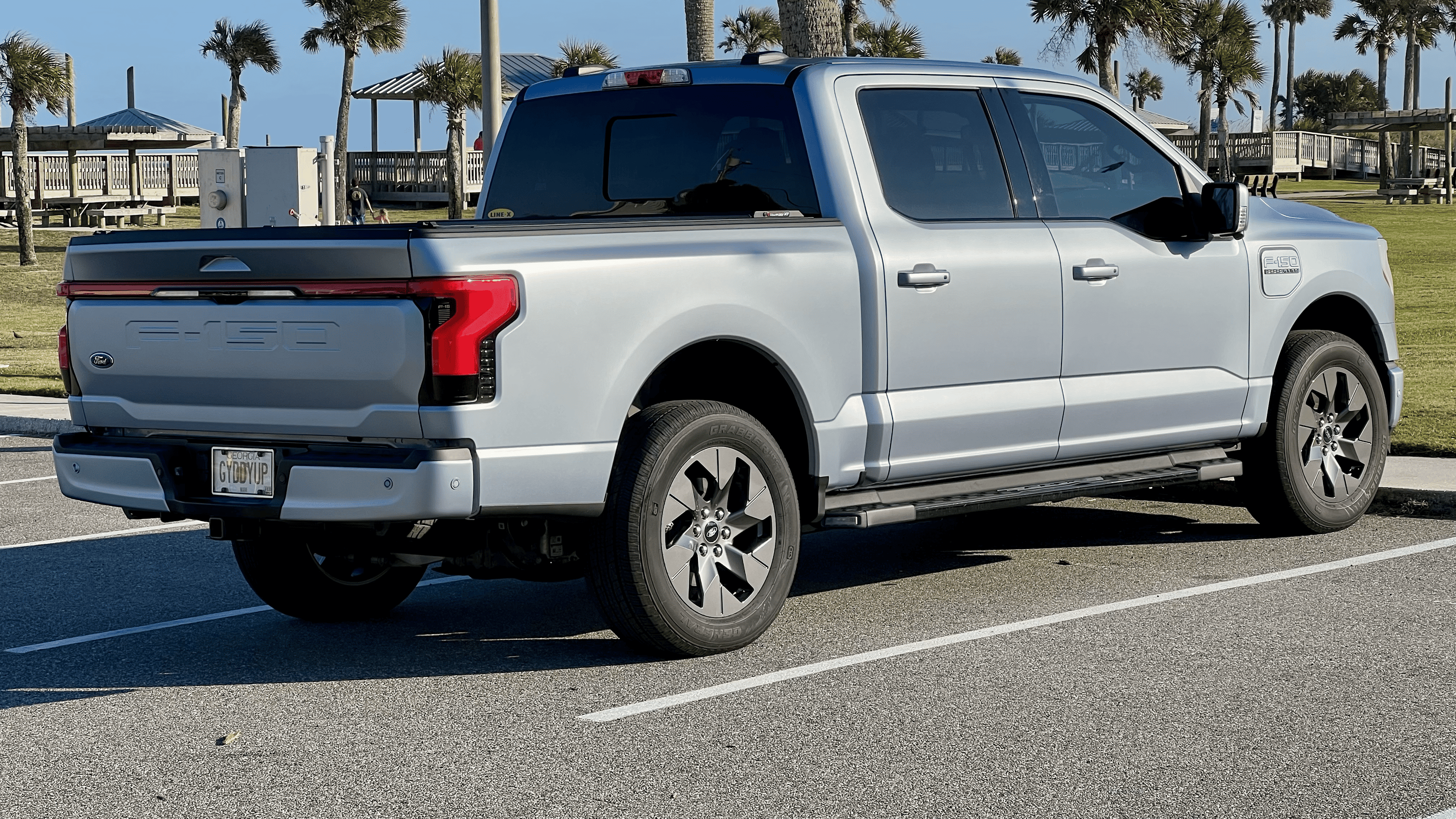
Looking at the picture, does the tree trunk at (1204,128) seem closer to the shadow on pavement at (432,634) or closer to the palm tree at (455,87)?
the palm tree at (455,87)

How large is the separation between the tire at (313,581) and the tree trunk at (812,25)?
9.11 meters

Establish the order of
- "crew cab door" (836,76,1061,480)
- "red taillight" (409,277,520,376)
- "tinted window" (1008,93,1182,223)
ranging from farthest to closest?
"tinted window" (1008,93,1182,223)
"crew cab door" (836,76,1061,480)
"red taillight" (409,277,520,376)

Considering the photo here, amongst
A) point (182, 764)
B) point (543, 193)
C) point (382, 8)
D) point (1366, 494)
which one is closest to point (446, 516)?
point (182, 764)

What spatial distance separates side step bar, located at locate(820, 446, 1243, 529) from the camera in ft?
22.2

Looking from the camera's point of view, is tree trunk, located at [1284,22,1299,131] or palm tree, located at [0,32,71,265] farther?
tree trunk, located at [1284,22,1299,131]

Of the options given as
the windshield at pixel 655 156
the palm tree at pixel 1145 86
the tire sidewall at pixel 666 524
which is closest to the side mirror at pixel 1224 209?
the windshield at pixel 655 156

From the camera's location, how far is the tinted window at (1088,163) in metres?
7.54

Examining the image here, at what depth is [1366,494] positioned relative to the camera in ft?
28.8

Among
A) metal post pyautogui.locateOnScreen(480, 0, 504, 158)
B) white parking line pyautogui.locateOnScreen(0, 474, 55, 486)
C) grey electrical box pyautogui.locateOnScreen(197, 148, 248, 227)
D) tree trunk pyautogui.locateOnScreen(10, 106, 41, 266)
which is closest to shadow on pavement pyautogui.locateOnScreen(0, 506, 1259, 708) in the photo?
white parking line pyautogui.locateOnScreen(0, 474, 55, 486)

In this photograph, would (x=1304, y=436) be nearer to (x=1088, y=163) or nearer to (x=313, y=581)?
(x=1088, y=163)

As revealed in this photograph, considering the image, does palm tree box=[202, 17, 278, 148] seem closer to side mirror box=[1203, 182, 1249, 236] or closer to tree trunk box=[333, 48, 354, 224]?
tree trunk box=[333, 48, 354, 224]

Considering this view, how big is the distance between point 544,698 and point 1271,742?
223 centimetres

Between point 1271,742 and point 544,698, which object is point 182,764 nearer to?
point 544,698

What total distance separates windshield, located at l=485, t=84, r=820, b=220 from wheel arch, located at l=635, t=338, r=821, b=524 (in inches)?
27.4
